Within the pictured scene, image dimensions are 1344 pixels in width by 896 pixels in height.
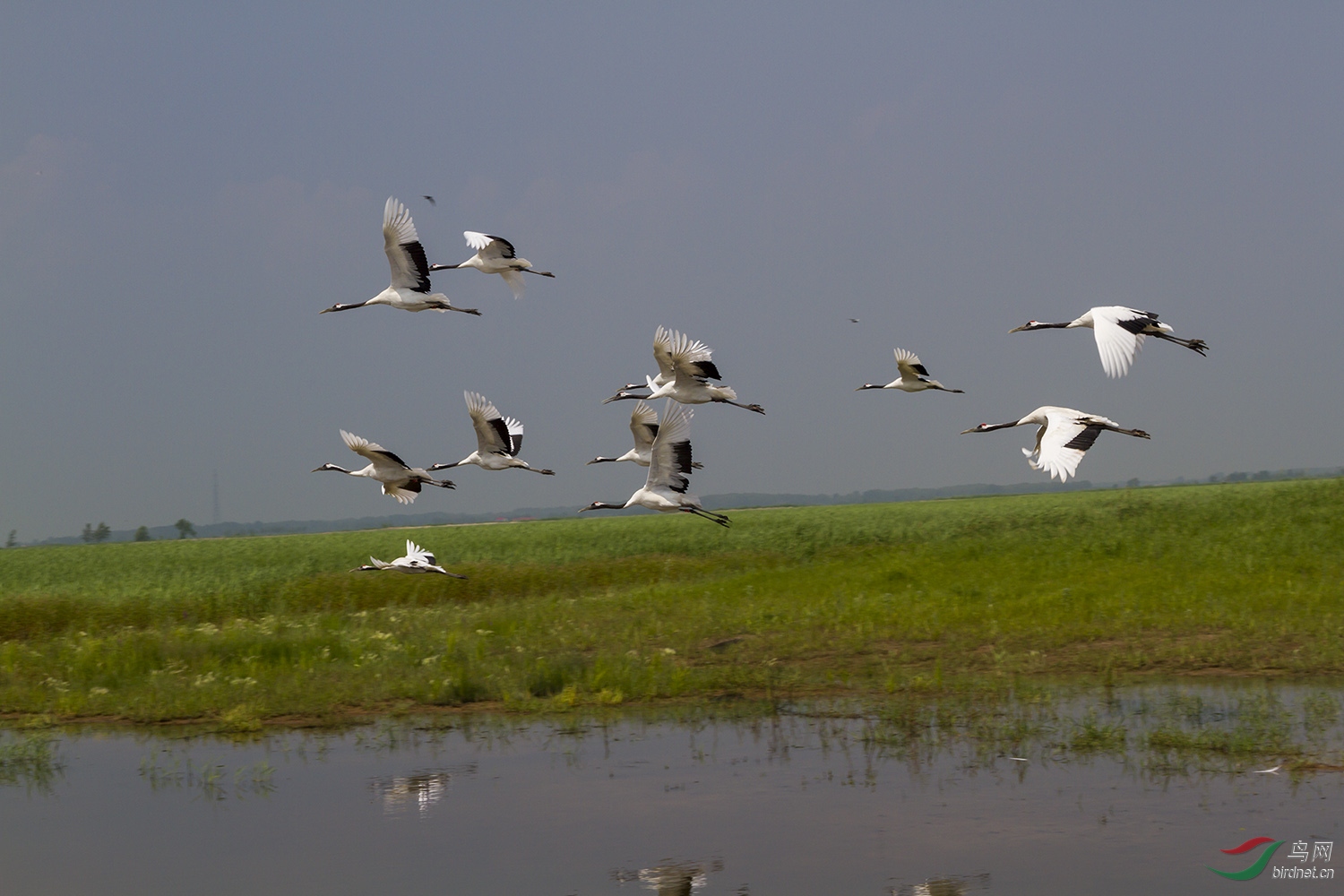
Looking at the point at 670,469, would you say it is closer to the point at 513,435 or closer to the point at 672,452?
the point at 672,452

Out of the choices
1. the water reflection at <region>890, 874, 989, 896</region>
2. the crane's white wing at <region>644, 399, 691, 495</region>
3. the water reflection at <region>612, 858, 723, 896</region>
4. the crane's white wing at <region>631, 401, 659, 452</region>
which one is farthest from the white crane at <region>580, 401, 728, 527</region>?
the water reflection at <region>890, 874, 989, 896</region>

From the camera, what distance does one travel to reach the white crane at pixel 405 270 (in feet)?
43.6

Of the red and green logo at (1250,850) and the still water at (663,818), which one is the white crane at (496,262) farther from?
the red and green logo at (1250,850)

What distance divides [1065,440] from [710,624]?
27.3 feet

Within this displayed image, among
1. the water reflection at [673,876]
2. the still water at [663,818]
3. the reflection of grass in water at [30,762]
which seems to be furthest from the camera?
the reflection of grass in water at [30,762]

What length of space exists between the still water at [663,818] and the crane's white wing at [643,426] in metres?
3.88

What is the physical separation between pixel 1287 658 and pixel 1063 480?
7.05m

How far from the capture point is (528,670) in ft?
48.1

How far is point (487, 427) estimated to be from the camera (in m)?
14.7

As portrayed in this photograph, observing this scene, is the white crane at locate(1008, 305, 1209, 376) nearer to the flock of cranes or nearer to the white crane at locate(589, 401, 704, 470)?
the flock of cranes

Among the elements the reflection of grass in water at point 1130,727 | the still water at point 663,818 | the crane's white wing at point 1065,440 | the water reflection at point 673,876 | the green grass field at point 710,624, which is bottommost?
the water reflection at point 673,876

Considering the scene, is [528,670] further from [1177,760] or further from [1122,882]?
[1122,882]

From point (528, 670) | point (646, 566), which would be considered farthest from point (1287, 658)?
point (646, 566)

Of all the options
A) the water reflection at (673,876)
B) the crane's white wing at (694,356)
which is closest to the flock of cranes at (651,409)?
the crane's white wing at (694,356)
